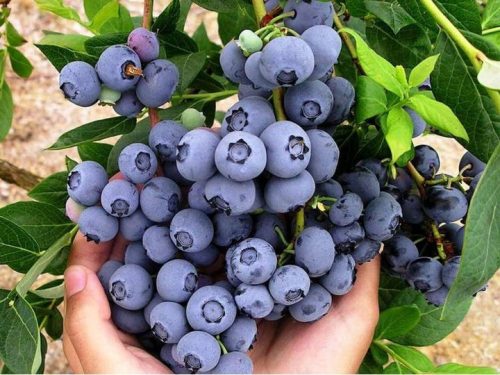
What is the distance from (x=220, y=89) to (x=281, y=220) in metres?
0.39

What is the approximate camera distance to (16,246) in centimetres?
96

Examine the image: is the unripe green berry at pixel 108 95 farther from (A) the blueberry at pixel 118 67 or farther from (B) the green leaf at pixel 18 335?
(B) the green leaf at pixel 18 335

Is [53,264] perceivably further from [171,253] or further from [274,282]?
[274,282]

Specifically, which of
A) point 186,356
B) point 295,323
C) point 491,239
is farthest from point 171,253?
point 491,239

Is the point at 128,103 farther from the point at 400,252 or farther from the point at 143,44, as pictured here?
the point at 400,252

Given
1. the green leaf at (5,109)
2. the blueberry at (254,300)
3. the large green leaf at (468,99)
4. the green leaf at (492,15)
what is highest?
the green leaf at (492,15)

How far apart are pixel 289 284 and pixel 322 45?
0.28m

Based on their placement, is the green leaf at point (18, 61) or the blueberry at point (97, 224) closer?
the blueberry at point (97, 224)

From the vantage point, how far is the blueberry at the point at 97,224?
0.86 metres

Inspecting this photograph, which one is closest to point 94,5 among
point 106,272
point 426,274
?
point 106,272

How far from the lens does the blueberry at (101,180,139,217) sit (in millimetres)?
826

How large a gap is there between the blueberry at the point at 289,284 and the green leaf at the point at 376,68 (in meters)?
0.24

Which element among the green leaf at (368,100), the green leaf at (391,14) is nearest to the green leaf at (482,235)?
the green leaf at (368,100)

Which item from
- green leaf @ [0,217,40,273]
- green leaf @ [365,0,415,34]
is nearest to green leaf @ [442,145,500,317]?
green leaf @ [365,0,415,34]
